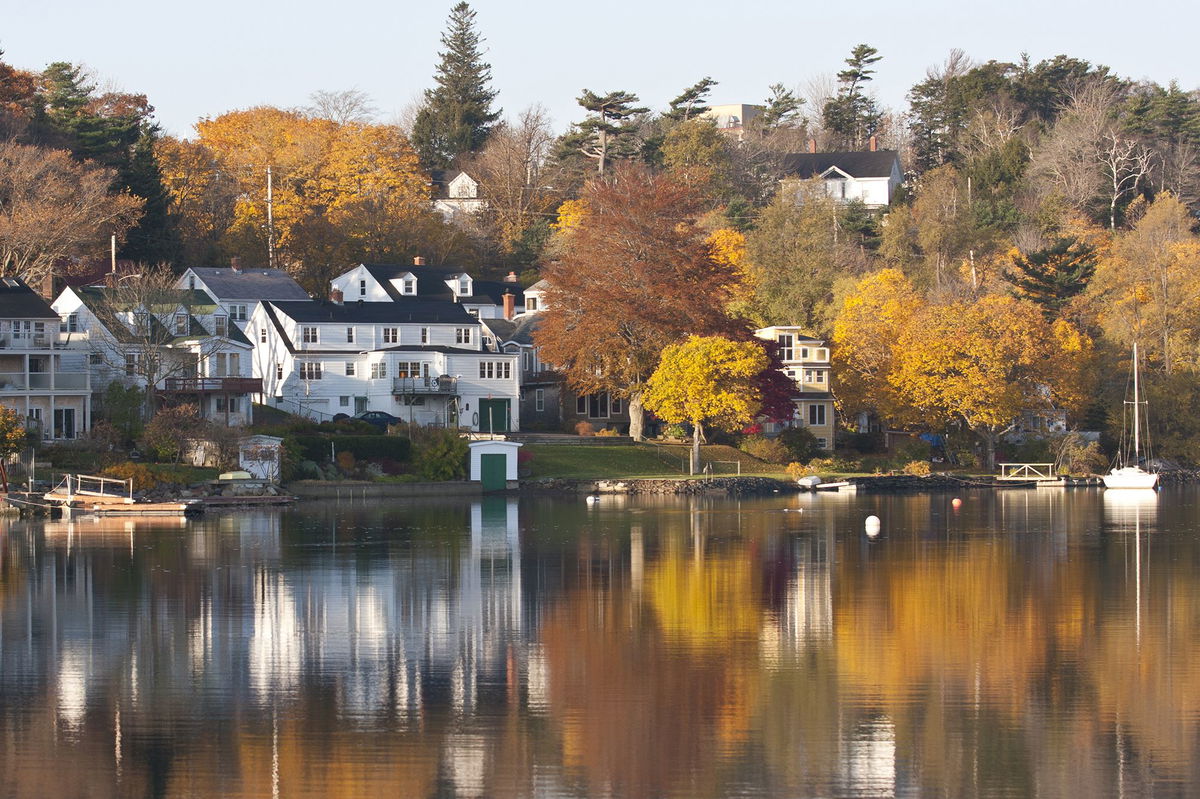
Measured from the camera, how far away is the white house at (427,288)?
304 feet

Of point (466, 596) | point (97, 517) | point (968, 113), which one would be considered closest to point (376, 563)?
point (466, 596)

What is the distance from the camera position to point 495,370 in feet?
275

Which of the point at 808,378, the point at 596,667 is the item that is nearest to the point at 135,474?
the point at 808,378

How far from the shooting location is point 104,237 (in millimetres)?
89000

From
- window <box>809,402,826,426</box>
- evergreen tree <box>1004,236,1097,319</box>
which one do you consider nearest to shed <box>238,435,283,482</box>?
window <box>809,402,826,426</box>

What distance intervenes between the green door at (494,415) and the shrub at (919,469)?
22.1 m

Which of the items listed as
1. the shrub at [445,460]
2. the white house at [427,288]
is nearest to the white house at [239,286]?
the white house at [427,288]

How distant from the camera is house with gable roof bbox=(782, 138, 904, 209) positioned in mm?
133500

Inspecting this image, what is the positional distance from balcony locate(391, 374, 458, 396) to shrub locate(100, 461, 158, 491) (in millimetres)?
21001

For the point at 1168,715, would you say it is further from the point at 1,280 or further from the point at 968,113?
the point at 968,113

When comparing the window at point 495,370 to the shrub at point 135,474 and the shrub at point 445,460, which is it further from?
the shrub at point 135,474

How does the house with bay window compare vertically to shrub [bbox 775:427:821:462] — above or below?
above

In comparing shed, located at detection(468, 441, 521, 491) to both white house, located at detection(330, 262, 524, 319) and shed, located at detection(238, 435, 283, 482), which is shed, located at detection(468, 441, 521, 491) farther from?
white house, located at detection(330, 262, 524, 319)

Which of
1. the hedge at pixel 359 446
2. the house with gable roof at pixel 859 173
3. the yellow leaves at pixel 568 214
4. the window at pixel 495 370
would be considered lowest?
the hedge at pixel 359 446
